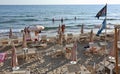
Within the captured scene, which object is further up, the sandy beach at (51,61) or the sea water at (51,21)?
the sea water at (51,21)

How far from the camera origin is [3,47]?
18031 millimetres

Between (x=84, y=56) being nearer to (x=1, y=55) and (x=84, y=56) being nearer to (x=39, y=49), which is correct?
(x=39, y=49)

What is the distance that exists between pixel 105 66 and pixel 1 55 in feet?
19.1

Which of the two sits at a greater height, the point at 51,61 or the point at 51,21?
the point at 51,21

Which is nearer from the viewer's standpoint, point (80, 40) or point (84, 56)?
point (84, 56)

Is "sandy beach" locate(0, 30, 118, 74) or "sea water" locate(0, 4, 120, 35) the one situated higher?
"sea water" locate(0, 4, 120, 35)

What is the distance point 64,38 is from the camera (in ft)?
64.0

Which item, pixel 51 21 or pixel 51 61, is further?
pixel 51 21

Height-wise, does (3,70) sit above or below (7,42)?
below

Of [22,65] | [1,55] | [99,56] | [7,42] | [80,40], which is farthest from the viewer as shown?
[80,40]

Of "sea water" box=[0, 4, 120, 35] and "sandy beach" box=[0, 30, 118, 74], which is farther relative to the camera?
"sea water" box=[0, 4, 120, 35]

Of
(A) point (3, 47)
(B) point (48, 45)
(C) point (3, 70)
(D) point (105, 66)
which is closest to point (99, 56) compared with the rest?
(D) point (105, 66)

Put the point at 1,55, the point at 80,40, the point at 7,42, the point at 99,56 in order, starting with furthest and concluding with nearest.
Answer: the point at 80,40 < the point at 7,42 < the point at 99,56 < the point at 1,55

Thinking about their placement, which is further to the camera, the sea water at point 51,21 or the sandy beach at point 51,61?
the sea water at point 51,21
